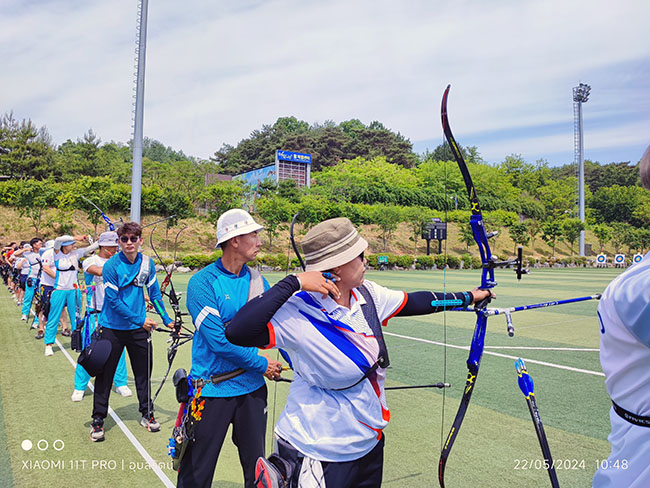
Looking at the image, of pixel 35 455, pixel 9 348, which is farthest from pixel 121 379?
pixel 9 348

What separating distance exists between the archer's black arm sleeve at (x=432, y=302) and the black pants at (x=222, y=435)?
108 centimetres

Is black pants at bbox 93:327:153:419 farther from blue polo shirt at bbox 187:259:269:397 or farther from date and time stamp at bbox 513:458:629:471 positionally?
date and time stamp at bbox 513:458:629:471

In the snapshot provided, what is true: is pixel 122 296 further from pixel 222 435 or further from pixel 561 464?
pixel 561 464

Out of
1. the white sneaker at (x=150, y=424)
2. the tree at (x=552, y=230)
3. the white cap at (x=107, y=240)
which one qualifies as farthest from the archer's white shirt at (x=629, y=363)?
the tree at (x=552, y=230)

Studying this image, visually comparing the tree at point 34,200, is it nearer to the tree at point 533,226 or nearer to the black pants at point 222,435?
the black pants at point 222,435

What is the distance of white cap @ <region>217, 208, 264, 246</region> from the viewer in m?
2.85

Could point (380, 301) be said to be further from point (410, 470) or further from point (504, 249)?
point (504, 249)

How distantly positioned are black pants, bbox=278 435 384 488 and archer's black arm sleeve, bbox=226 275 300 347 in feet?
1.52

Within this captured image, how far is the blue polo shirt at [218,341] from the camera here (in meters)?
2.71

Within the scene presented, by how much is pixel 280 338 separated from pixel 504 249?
46.9 m

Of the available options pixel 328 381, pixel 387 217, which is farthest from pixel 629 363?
pixel 387 217

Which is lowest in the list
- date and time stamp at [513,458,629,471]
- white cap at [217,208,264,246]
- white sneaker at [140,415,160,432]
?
white sneaker at [140,415,160,432]

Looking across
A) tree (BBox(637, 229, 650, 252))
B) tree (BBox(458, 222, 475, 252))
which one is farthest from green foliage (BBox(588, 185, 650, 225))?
tree (BBox(458, 222, 475, 252))

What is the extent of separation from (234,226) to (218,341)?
69 cm
